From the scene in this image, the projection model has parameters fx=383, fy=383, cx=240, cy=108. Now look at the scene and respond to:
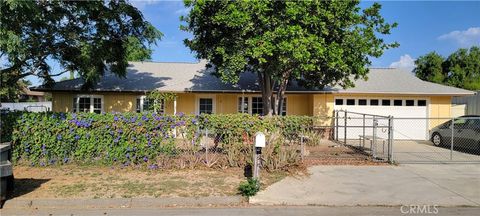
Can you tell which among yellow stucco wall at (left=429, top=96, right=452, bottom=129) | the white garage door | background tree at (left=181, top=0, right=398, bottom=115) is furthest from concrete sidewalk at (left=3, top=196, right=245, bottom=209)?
yellow stucco wall at (left=429, top=96, right=452, bottom=129)

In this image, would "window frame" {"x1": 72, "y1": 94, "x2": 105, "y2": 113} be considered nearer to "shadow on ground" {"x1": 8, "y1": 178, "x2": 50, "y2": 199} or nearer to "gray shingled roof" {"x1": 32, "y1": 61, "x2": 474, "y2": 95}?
"gray shingled roof" {"x1": 32, "y1": 61, "x2": 474, "y2": 95}

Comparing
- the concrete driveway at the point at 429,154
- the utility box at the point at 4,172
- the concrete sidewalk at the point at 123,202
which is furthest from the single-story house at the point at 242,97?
the concrete sidewalk at the point at 123,202

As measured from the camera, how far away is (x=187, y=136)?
10398mm

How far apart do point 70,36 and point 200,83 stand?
775 centimetres

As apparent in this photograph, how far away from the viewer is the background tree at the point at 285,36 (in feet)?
38.4

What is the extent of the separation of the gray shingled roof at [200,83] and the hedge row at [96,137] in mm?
7180

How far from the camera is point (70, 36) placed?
11.7 metres

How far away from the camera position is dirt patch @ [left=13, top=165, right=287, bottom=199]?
305 inches

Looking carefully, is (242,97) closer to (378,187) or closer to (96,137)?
(96,137)

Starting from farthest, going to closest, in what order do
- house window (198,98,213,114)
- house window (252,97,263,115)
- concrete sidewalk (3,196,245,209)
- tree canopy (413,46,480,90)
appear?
tree canopy (413,46,480,90), house window (252,97,263,115), house window (198,98,213,114), concrete sidewalk (3,196,245,209)

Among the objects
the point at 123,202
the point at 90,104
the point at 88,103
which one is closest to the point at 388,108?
the point at 90,104

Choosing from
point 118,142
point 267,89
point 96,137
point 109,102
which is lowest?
point 118,142

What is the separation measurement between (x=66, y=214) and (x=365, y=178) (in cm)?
683

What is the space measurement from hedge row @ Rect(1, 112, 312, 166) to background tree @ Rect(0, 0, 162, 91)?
199cm
